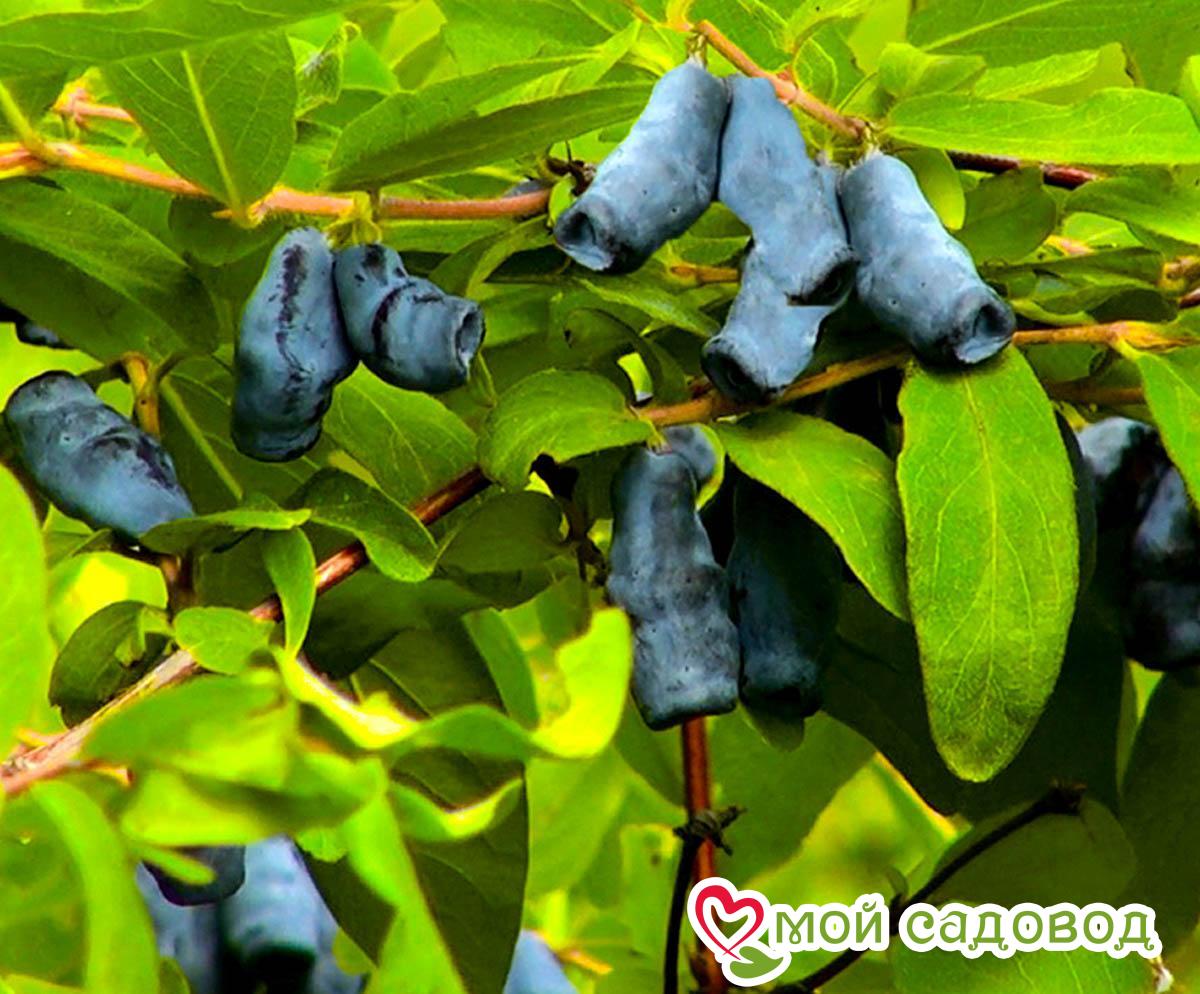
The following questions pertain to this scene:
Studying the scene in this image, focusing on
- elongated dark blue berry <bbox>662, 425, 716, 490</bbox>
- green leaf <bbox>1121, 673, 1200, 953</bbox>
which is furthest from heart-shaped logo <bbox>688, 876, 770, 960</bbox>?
elongated dark blue berry <bbox>662, 425, 716, 490</bbox>

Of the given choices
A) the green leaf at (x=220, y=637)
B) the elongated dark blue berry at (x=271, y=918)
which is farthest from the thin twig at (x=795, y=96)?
the elongated dark blue berry at (x=271, y=918)

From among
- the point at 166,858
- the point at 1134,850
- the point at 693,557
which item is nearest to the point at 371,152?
the point at 693,557

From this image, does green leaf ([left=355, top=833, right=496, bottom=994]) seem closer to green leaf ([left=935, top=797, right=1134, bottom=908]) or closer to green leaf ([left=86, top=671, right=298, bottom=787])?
green leaf ([left=86, top=671, right=298, bottom=787])

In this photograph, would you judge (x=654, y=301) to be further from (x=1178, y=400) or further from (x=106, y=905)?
(x=106, y=905)

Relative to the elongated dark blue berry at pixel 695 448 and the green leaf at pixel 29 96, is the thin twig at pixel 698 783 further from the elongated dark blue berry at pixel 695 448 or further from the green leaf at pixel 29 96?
the green leaf at pixel 29 96

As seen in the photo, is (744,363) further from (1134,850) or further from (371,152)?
(1134,850)

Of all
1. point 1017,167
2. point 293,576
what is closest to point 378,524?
point 293,576
